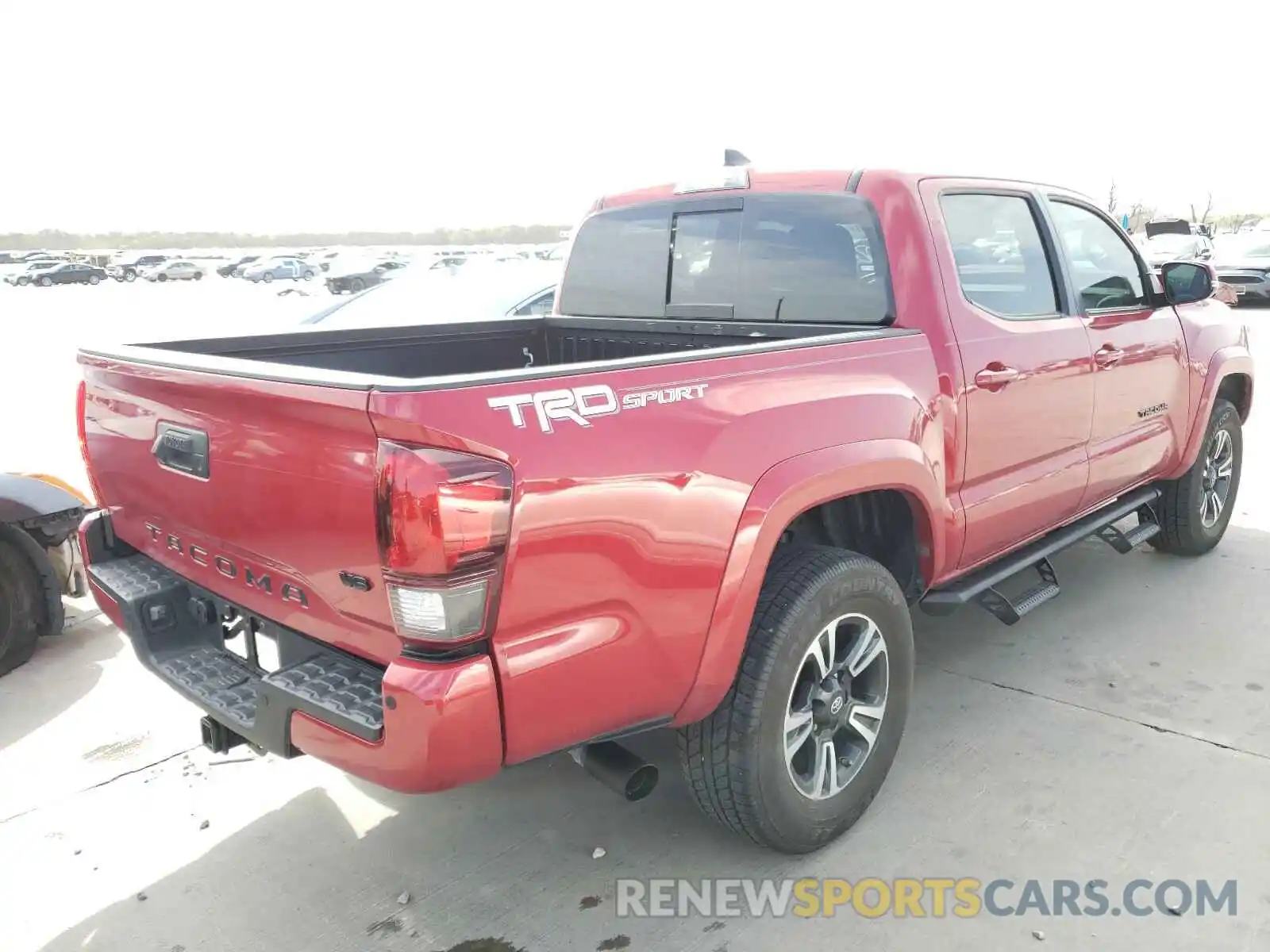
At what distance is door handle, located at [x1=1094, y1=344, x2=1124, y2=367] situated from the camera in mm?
3939

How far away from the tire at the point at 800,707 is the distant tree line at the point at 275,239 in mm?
97698

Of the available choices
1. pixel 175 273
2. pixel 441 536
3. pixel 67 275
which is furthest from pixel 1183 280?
pixel 175 273

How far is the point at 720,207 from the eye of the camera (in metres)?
3.64

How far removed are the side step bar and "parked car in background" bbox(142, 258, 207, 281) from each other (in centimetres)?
5247

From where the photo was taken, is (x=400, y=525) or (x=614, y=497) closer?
(x=400, y=525)

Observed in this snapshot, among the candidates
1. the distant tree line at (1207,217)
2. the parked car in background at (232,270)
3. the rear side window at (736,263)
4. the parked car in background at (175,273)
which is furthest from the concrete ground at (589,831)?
the distant tree line at (1207,217)

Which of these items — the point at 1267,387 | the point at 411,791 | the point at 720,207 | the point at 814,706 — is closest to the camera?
the point at 411,791

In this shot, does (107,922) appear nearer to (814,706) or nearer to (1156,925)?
(814,706)

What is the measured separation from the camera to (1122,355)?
4.11 meters

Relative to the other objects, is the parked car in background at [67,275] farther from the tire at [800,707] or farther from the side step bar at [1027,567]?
the tire at [800,707]

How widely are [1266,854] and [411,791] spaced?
2425 millimetres

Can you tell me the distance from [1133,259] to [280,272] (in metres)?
46.4

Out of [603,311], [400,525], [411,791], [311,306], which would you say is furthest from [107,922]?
[311,306]

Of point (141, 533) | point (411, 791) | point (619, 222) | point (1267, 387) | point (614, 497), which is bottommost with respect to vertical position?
point (1267, 387)
